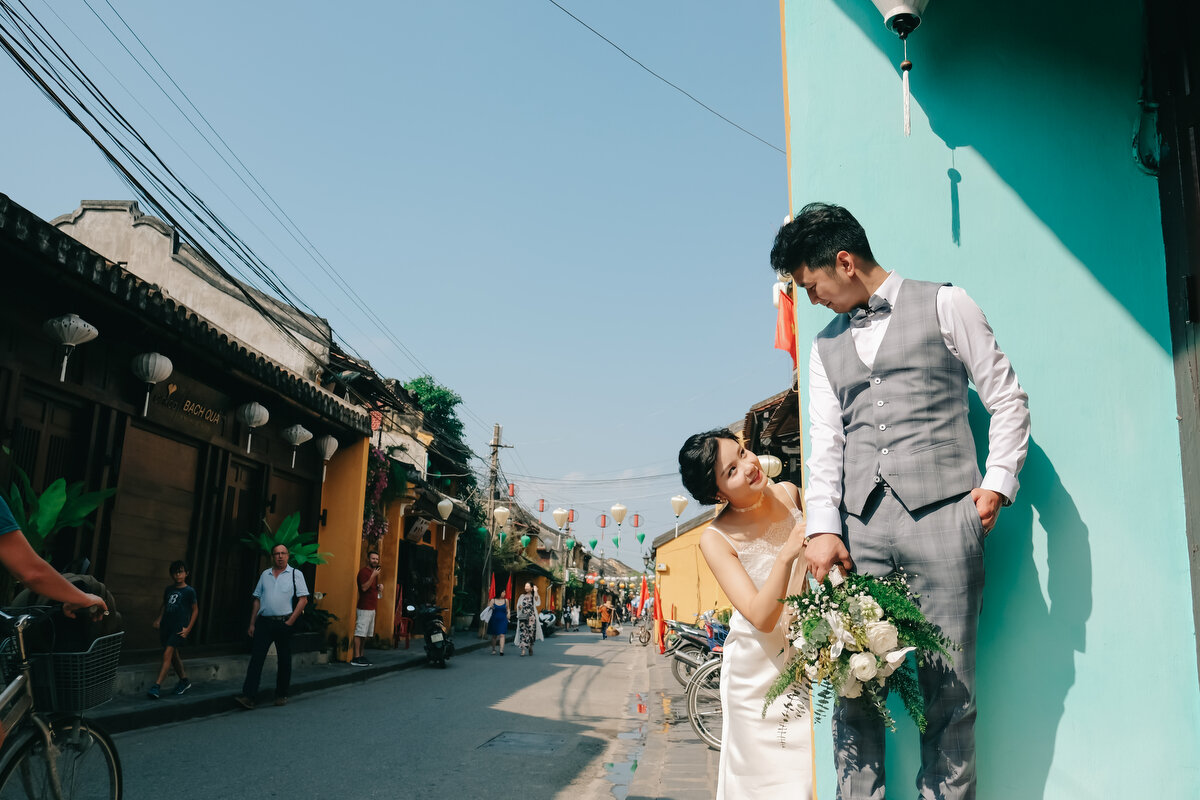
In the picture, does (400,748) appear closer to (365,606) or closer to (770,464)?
(770,464)

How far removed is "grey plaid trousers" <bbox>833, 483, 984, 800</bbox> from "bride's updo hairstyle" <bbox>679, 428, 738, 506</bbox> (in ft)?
2.46

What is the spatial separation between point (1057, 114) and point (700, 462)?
1.72 m

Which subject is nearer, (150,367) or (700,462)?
(700,462)

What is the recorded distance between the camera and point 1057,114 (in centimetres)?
293

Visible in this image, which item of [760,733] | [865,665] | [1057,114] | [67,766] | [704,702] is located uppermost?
[1057,114]

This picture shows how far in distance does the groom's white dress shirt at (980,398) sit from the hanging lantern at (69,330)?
7304 mm

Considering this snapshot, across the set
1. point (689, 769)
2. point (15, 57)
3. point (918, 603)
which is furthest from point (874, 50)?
point (15, 57)

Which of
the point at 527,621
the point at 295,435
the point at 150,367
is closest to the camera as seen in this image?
the point at 150,367

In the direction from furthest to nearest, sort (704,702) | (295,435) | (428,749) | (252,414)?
1. (295,435)
2. (252,414)
3. (704,702)
4. (428,749)

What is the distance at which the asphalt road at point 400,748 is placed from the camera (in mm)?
4988

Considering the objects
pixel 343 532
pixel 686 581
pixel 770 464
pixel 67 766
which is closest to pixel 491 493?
pixel 686 581

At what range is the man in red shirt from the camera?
1355cm

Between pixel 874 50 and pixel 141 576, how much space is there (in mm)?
9450

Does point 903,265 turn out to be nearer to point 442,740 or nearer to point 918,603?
point 918,603
